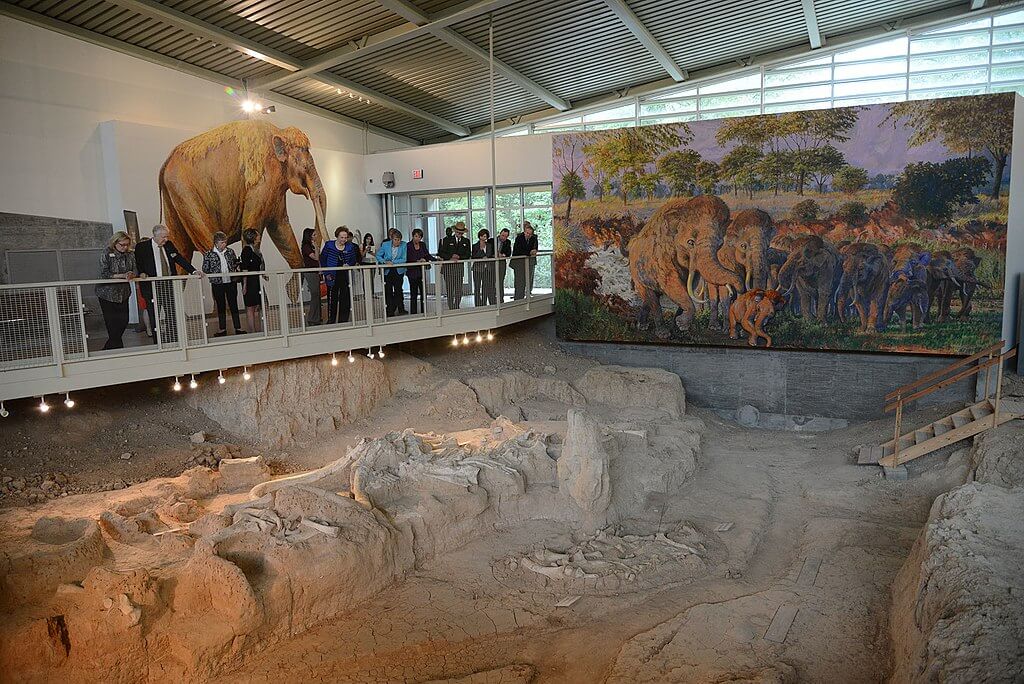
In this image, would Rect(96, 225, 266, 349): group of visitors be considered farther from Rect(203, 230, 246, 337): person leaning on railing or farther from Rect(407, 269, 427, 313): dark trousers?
Rect(407, 269, 427, 313): dark trousers

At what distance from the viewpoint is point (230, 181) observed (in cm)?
1527

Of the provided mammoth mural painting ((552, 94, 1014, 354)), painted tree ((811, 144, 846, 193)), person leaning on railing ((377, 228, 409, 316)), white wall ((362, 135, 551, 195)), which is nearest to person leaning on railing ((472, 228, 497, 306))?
person leaning on railing ((377, 228, 409, 316))

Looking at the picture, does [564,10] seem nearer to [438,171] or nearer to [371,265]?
[438,171]

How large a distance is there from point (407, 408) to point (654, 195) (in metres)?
7.66

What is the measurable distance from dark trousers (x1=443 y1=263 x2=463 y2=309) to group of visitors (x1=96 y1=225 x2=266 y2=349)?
403 cm

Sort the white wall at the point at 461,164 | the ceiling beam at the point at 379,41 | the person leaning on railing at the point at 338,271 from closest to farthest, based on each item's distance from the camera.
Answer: the person leaning on railing at the point at 338,271, the ceiling beam at the point at 379,41, the white wall at the point at 461,164

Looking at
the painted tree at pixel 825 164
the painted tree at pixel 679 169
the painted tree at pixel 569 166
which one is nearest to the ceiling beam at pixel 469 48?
the painted tree at pixel 569 166

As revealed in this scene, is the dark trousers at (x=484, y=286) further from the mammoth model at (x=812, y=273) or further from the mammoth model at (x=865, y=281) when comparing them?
the mammoth model at (x=865, y=281)

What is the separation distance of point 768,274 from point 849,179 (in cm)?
257

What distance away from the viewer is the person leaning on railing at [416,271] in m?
14.5

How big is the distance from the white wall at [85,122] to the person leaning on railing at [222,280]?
180 inches

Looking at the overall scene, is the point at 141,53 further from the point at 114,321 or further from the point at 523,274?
the point at 523,274

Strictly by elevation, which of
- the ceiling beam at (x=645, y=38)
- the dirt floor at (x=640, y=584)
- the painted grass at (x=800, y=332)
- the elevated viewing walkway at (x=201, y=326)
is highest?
the ceiling beam at (x=645, y=38)

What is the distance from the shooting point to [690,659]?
25.0 feet
